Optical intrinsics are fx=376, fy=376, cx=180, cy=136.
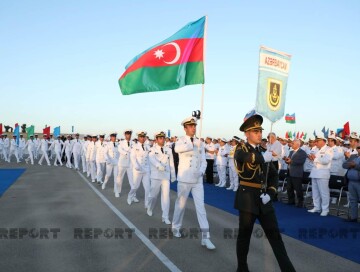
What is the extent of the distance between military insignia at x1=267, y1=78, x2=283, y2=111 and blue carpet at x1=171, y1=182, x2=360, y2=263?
2.65 m

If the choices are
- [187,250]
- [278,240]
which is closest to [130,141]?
[187,250]

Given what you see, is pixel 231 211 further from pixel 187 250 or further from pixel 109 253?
pixel 109 253

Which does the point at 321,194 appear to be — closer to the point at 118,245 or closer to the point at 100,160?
the point at 118,245

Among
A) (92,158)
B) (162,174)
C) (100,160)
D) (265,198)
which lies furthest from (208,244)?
(92,158)

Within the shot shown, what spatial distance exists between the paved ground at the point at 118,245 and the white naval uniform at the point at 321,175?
2.79m

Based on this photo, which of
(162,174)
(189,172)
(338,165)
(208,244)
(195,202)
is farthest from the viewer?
(338,165)

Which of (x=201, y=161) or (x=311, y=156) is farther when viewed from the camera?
(x=311, y=156)

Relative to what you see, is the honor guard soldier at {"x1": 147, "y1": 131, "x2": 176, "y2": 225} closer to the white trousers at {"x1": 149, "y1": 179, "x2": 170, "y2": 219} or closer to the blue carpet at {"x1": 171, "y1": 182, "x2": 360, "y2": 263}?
the white trousers at {"x1": 149, "y1": 179, "x2": 170, "y2": 219}

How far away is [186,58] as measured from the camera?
24.5 feet

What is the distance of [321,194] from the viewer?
1014 cm

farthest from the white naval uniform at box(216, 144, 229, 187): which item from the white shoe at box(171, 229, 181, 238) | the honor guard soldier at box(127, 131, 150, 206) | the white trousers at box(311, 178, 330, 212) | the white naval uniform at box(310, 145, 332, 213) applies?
the white shoe at box(171, 229, 181, 238)

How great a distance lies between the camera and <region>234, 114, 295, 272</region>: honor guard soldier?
182 inches

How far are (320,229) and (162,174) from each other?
11.8 feet

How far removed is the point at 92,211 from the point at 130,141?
3.88m
